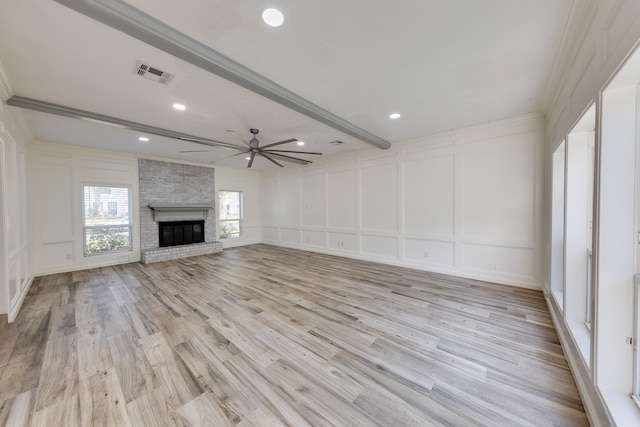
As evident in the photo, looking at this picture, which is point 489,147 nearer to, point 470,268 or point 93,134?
point 470,268

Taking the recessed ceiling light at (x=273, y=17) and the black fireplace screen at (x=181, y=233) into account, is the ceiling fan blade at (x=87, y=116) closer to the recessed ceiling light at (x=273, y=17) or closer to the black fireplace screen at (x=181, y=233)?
the recessed ceiling light at (x=273, y=17)

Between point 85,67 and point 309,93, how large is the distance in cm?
229

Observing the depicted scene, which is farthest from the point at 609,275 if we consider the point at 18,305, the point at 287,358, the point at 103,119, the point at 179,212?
the point at 179,212

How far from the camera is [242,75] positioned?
2.36 metres

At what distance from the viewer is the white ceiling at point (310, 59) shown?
1.70 metres

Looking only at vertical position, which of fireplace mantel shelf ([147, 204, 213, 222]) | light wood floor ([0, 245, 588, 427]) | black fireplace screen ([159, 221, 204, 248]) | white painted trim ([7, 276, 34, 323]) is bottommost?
light wood floor ([0, 245, 588, 427])

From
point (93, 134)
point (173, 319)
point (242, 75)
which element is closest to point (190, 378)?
point (173, 319)

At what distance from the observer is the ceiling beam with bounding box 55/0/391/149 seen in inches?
62.1

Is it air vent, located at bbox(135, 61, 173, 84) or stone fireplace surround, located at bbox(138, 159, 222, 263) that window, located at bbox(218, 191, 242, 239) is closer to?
stone fireplace surround, located at bbox(138, 159, 222, 263)

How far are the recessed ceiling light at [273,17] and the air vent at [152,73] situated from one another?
1.38 m

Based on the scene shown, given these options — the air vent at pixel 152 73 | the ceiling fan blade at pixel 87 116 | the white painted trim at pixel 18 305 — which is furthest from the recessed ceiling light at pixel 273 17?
the white painted trim at pixel 18 305

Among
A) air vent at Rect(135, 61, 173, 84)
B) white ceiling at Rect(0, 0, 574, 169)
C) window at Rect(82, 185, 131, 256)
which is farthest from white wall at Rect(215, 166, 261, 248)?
air vent at Rect(135, 61, 173, 84)

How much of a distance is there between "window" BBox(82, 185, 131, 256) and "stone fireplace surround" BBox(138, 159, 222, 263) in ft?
1.11

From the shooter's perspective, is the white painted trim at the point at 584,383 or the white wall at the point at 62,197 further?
the white wall at the point at 62,197
